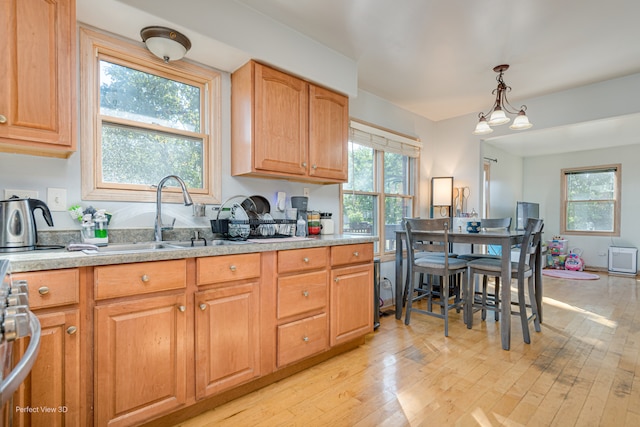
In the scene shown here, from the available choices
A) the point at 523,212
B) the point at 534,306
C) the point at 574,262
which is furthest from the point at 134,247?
the point at 574,262

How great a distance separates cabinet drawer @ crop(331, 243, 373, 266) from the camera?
7.54ft

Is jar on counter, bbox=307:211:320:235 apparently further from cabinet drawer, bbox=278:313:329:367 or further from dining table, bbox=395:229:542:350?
dining table, bbox=395:229:542:350

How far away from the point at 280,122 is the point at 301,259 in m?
1.05

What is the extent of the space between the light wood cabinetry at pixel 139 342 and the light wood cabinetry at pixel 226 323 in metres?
0.09

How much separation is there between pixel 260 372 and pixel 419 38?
8.97ft

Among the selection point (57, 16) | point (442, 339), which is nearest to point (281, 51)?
point (57, 16)

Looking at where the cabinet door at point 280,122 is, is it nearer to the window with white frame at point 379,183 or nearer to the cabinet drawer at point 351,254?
the cabinet drawer at point 351,254

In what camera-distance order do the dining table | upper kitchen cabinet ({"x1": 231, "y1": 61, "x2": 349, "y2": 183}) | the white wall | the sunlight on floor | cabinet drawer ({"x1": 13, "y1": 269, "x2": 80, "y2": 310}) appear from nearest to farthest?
1. cabinet drawer ({"x1": 13, "y1": 269, "x2": 80, "y2": 310})
2. upper kitchen cabinet ({"x1": 231, "y1": 61, "x2": 349, "y2": 183})
3. the dining table
4. the sunlight on floor
5. the white wall

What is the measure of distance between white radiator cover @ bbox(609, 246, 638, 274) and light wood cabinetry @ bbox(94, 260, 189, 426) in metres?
7.66

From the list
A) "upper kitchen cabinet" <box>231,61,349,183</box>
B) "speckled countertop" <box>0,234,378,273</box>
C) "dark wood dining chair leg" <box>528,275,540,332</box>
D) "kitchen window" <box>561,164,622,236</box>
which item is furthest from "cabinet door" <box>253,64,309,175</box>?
"kitchen window" <box>561,164,622,236</box>

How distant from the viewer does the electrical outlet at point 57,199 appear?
171 centimetres

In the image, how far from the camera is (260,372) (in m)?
1.89

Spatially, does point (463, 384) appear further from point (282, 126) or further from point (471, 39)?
point (471, 39)

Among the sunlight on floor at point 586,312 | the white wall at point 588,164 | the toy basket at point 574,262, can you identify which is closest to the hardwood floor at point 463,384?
the sunlight on floor at point 586,312
